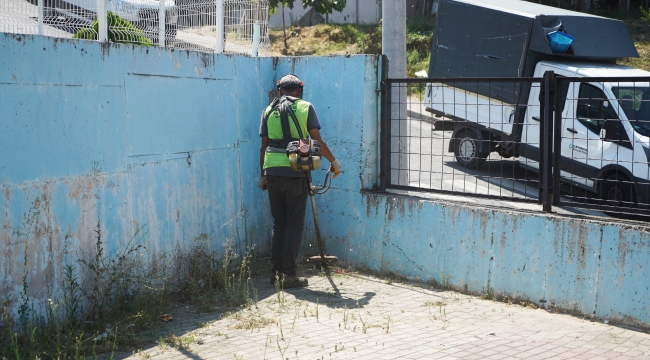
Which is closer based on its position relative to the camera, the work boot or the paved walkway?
the paved walkway

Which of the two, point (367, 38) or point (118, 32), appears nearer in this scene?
point (118, 32)

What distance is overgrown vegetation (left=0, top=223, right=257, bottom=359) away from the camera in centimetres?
429

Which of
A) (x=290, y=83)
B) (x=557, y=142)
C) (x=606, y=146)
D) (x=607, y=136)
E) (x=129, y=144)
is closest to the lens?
(x=129, y=144)

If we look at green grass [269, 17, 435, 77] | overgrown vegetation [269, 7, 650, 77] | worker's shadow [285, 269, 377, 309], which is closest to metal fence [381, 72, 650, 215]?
worker's shadow [285, 269, 377, 309]

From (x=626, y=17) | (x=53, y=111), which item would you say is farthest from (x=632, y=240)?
(x=626, y=17)

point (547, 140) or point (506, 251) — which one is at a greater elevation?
point (547, 140)

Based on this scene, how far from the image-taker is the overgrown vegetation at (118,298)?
4293 mm

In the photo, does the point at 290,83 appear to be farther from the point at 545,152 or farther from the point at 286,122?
the point at 545,152

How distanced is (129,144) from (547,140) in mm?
3378

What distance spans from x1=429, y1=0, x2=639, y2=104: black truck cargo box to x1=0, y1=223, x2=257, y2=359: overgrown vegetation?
503cm

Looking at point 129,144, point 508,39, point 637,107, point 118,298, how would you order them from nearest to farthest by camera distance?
point 118,298 < point 129,144 < point 637,107 < point 508,39

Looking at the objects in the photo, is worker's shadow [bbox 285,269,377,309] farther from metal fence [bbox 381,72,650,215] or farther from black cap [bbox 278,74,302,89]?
black cap [bbox 278,74,302,89]

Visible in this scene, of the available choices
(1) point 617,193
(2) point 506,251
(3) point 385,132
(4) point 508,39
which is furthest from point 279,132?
(4) point 508,39

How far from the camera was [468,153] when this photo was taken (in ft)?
28.7
